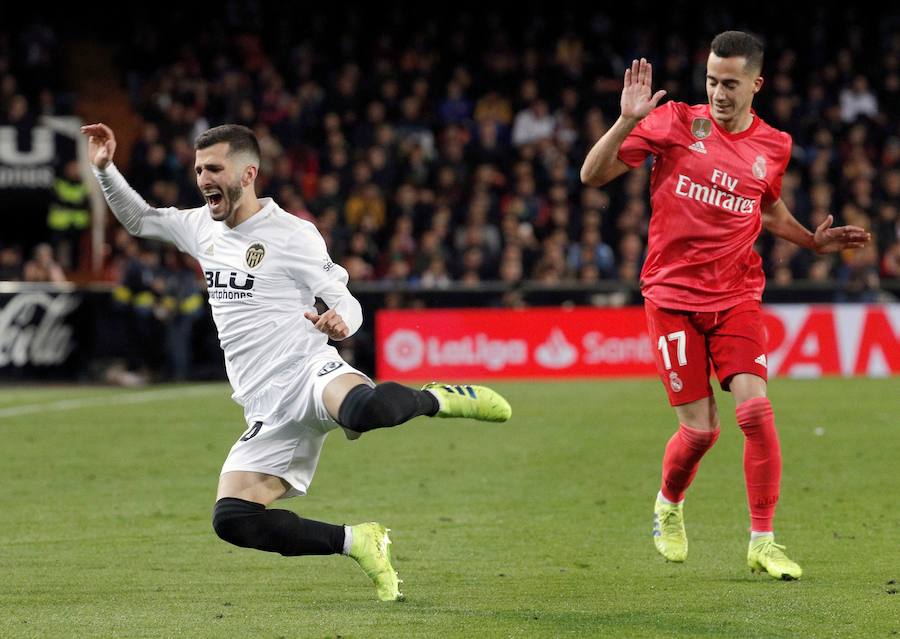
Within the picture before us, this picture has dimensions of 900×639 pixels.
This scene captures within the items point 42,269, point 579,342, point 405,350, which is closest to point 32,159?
point 42,269

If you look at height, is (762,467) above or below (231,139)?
below

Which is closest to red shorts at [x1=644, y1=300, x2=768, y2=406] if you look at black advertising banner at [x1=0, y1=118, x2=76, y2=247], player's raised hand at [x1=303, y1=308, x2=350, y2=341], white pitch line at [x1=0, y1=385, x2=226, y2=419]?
player's raised hand at [x1=303, y1=308, x2=350, y2=341]

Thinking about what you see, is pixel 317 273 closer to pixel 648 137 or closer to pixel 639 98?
pixel 639 98

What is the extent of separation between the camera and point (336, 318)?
5.79 meters

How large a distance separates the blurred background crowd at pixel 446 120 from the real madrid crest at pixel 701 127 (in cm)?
1245

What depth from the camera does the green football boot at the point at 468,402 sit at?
6.17 meters

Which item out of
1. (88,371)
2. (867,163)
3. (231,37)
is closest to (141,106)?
(231,37)

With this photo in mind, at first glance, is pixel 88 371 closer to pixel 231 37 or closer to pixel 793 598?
pixel 231 37

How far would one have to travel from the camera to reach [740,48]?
6547mm

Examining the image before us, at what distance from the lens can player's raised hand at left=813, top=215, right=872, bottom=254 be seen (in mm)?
7090

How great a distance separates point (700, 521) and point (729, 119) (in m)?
2.56

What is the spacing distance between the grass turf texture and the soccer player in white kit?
309 mm

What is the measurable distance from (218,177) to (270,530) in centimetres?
148

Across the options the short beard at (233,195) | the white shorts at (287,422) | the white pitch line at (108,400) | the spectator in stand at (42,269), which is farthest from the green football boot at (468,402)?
the spectator in stand at (42,269)
